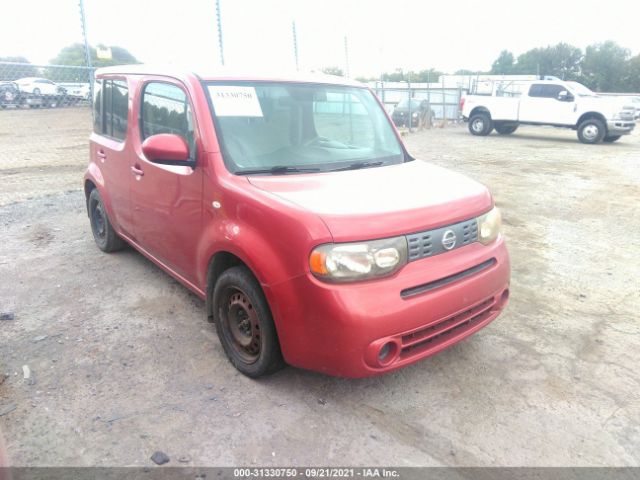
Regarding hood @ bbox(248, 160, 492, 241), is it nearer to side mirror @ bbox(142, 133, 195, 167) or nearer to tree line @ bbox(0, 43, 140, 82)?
side mirror @ bbox(142, 133, 195, 167)

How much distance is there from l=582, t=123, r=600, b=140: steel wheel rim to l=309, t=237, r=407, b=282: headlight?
54.8 ft

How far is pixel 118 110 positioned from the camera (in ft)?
14.2

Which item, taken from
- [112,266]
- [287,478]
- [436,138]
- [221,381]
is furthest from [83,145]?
[287,478]

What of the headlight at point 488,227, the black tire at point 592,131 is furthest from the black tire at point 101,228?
the black tire at point 592,131

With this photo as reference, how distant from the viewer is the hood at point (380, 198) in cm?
250

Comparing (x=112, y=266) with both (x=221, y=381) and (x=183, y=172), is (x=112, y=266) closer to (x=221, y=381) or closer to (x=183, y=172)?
(x=183, y=172)

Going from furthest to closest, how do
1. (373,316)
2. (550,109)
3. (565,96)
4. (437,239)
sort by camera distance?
1. (550,109)
2. (565,96)
3. (437,239)
4. (373,316)

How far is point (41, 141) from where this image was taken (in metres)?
14.0

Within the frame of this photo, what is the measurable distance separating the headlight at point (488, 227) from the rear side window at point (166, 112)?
184cm

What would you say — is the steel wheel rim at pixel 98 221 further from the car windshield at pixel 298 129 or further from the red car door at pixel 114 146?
the car windshield at pixel 298 129

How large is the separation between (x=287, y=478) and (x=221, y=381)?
34.2 inches

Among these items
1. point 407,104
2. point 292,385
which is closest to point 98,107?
point 292,385

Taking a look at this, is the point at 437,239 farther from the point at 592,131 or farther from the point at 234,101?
the point at 592,131

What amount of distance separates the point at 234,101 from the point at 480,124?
674 inches
